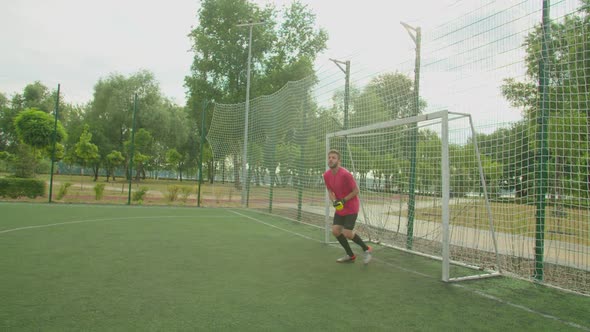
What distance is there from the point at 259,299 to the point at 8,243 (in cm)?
499

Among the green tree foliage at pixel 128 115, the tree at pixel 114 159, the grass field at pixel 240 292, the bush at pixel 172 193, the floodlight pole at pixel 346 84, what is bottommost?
the grass field at pixel 240 292

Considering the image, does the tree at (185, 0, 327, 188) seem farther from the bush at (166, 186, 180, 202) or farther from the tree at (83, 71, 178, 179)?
the tree at (83, 71, 178, 179)

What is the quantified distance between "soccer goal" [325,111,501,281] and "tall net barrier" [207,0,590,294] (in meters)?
0.02

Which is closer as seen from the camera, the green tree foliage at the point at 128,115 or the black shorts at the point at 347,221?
the black shorts at the point at 347,221

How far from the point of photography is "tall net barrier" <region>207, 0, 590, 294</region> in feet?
15.0

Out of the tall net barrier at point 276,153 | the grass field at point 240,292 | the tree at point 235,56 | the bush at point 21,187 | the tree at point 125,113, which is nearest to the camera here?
the grass field at point 240,292

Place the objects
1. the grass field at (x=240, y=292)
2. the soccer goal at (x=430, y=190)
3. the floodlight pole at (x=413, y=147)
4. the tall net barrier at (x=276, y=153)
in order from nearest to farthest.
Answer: the grass field at (x=240, y=292) → the soccer goal at (x=430, y=190) → the floodlight pole at (x=413, y=147) → the tall net barrier at (x=276, y=153)

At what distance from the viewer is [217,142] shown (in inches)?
614

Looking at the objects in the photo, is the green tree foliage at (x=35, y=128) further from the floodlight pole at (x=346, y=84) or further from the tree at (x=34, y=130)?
the floodlight pole at (x=346, y=84)

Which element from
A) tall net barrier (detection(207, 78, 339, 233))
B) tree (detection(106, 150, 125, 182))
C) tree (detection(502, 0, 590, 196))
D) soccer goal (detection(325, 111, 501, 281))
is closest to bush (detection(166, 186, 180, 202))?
tall net barrier (detection(207, 78, 339, 233))

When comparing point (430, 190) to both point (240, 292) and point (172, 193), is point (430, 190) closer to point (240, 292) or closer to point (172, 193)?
point (240, 292)

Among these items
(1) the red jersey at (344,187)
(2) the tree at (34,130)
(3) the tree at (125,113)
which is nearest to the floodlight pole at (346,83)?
(1) the red jersey at (344,187)

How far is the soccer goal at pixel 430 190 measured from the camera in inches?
204

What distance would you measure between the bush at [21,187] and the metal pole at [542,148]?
15317mm
